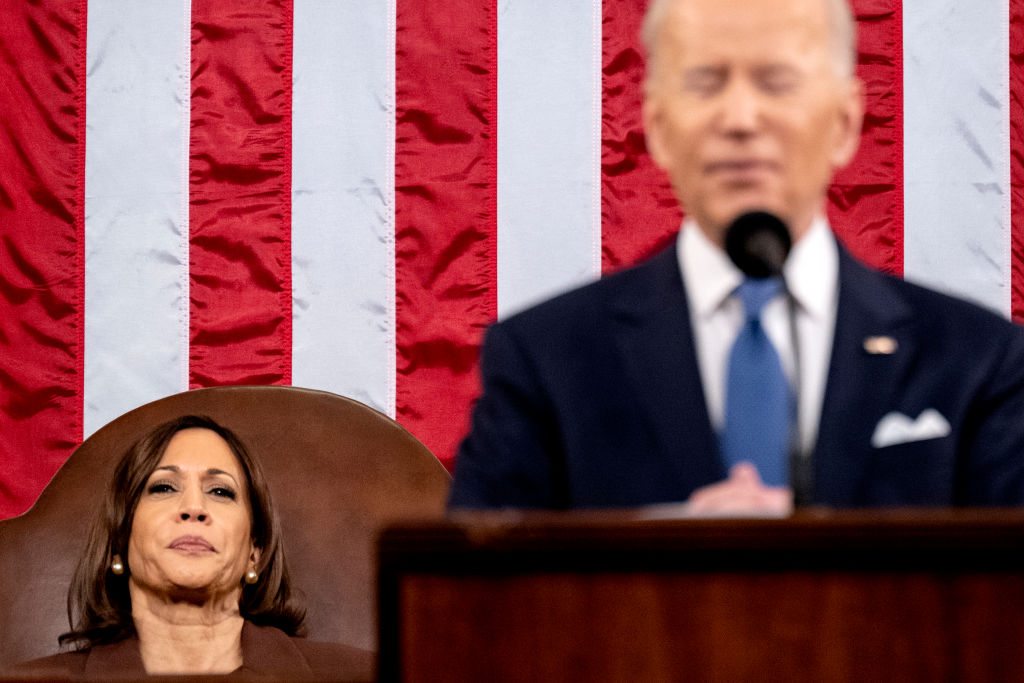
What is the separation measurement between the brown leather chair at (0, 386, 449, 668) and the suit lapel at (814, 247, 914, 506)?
1517 millimetres

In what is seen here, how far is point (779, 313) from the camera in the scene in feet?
3.93

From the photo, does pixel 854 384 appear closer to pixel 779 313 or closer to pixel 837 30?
pixel 779 313

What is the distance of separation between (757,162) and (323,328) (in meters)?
1.86

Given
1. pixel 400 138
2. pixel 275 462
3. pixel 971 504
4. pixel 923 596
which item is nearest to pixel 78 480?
pixel 275 462

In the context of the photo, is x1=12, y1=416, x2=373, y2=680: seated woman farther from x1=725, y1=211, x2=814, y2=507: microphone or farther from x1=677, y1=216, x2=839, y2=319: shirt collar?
x1=725, y1=211, x2=814, y2=507: microphone

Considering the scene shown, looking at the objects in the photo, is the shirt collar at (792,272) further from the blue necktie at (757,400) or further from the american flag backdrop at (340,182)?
the american flag backdrop at (340,182)

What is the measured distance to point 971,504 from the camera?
4.00 ft

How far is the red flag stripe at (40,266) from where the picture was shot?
2971mm

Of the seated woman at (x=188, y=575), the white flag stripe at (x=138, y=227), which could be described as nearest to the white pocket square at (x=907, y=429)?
the seated woman at (x=188, y=575)

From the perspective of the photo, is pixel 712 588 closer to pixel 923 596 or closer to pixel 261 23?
pixel 923 596

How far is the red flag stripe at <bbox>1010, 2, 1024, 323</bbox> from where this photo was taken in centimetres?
283

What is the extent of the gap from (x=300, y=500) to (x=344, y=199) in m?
0.69

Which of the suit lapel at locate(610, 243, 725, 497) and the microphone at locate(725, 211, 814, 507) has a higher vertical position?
the microphone at locate(725, 211, 814, 507)

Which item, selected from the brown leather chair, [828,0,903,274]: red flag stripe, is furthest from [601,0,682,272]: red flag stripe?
the brown leather chair
